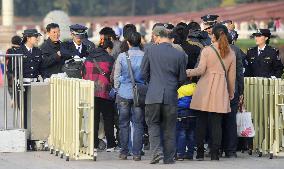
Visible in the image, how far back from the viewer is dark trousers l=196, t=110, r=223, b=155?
14.7 meters

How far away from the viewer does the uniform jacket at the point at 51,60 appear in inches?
651

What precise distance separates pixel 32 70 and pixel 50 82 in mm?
984

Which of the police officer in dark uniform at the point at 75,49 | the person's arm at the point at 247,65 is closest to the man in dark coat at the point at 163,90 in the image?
the police officer in dark uniform at the point at 75,49

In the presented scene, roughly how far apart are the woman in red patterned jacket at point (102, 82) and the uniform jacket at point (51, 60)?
2.65 feet

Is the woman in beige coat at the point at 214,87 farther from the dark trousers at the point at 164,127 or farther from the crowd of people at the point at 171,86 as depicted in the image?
the dark trousers at the point at 164,127

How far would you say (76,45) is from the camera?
16734mm

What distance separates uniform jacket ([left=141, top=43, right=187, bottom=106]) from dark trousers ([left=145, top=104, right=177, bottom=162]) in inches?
3.6

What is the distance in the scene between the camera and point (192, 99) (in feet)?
48.7

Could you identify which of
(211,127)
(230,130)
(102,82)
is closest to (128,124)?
(102,82)

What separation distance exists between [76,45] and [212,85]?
2.78 m

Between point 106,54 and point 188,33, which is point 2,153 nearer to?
point 106,54

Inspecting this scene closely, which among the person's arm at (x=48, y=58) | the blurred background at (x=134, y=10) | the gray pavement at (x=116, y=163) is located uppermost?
the blurred background at (x=134, y=10)

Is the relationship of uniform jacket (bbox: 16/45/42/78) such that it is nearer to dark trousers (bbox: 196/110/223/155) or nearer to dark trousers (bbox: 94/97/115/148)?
dark trousers (bbox: 94/97/115/148)

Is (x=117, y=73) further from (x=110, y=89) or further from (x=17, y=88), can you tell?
(x=17, y=88)
